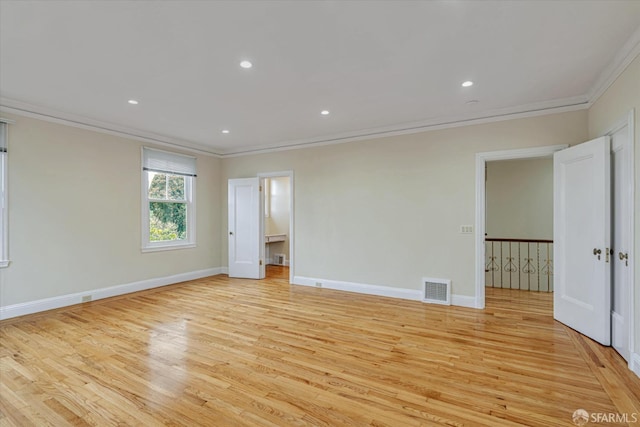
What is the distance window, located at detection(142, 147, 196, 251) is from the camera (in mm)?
5387

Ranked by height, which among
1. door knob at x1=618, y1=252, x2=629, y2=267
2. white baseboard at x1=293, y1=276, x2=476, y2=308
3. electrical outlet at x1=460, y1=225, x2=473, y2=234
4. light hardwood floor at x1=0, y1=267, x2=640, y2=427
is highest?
electrical outlet at x1=460, y1=225, x2=473, y2=234

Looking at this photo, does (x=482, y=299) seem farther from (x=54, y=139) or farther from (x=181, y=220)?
(x=54, y=139)

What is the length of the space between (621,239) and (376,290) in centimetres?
305

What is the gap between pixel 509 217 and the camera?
645 cm

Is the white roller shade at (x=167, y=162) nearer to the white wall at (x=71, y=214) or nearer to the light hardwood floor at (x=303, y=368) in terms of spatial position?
the white wall at (x=71, y=214)

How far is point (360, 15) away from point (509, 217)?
585 centimetres

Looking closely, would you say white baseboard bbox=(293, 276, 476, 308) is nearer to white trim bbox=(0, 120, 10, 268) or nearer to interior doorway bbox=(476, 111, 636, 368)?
interior doorway bbox=(476, 111, 636, 368)

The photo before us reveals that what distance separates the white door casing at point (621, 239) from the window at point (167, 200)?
20.8 ft

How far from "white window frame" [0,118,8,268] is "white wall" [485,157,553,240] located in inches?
312

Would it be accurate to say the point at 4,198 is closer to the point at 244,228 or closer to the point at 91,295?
the point at 91,295

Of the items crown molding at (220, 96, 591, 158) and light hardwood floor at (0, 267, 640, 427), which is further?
crown molding at (220, 96, 591, 158)

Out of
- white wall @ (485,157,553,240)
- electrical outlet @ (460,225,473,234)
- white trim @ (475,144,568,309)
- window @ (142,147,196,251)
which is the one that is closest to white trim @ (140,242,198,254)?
window @ (142,147,196,251)

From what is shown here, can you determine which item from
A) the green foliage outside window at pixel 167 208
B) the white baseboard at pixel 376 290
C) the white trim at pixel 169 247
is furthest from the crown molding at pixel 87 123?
the white baseboard at pixel 376 290

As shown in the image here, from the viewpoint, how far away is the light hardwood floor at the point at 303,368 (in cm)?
202
